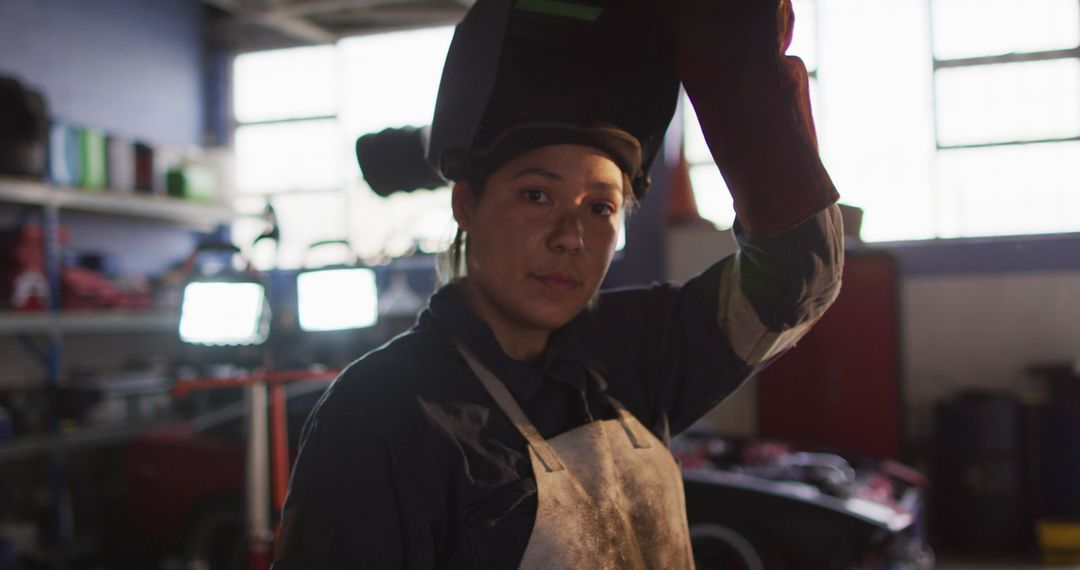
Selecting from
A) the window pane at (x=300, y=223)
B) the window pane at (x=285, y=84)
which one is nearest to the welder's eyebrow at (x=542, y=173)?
the window pane at (x=300, y=223)

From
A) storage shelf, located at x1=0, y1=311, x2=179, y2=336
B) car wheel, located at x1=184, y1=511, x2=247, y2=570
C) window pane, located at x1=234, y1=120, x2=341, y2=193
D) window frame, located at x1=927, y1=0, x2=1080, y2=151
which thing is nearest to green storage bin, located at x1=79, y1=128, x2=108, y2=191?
storage shelf, located at x1=0, y1=311, x2=179, y2=336

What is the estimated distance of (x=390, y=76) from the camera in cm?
666

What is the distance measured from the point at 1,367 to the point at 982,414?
5.10 m

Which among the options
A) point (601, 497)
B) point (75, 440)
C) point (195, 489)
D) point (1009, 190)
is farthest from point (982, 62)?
point (75, 440)

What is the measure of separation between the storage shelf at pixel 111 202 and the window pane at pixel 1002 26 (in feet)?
15.1

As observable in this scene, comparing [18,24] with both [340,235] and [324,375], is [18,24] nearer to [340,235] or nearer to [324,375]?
[340,235]

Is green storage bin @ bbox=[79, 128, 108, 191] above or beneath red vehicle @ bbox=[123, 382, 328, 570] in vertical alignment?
above

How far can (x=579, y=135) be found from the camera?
2.91 feet

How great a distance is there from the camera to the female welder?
0.78 metres

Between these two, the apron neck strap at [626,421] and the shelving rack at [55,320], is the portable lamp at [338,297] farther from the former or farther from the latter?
the apron neck strap at [626,421]

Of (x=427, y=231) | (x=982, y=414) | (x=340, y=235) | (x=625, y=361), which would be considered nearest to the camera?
(x=625, y=361)


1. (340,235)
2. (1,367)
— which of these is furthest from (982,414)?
(1,367)

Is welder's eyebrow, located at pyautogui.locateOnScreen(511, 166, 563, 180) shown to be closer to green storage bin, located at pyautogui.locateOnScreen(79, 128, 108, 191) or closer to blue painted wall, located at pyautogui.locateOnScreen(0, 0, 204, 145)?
green storage bin, located at pyautogui.locateOnScreen(79, 128, 108, 191)

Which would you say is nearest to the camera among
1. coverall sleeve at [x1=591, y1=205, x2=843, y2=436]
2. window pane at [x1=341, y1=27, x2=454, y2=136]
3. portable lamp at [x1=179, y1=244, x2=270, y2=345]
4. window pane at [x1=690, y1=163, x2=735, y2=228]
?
coverall sleeve at [x1=591, y1=205, x2=843, y2=436]
